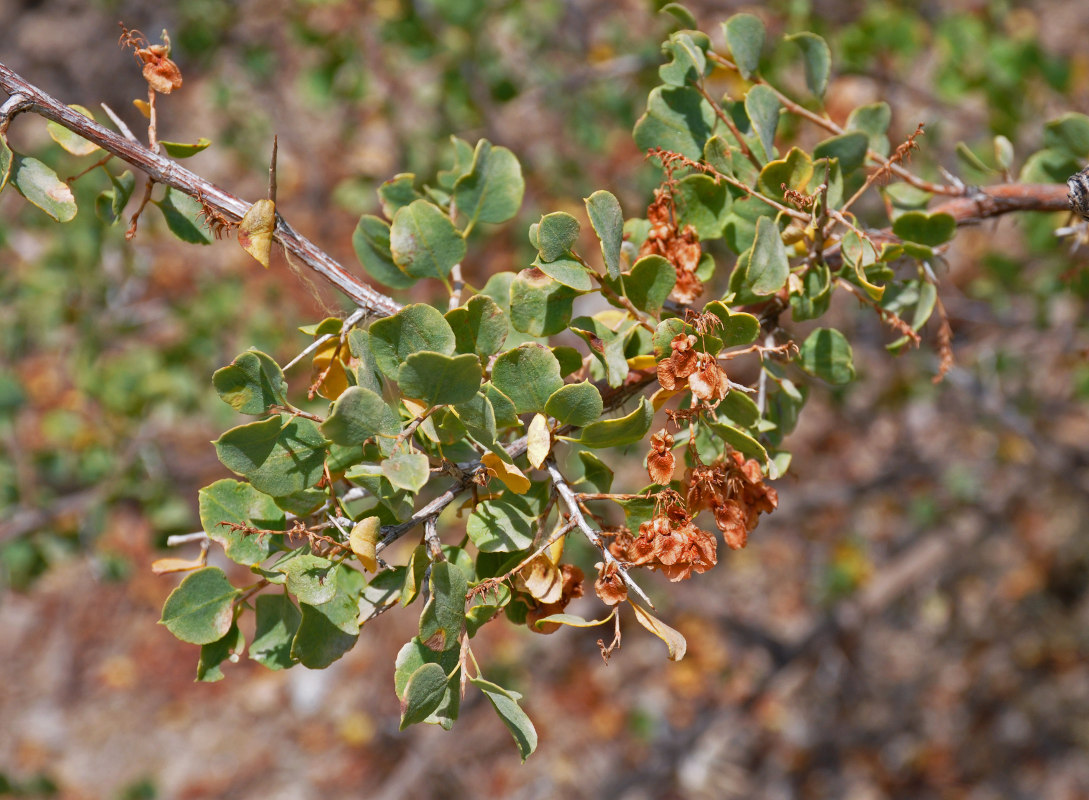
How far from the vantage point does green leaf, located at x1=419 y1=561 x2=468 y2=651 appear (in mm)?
748

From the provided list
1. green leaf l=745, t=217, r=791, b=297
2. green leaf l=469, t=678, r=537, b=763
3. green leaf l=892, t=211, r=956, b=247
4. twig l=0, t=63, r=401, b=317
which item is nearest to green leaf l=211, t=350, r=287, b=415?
twig l=0, t=63, r=401, b=317

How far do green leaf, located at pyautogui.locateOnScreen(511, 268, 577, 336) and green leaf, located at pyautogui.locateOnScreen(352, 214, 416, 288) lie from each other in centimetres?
23

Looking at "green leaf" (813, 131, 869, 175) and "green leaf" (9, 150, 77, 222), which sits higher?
"green leaf" (9, 150, 77, 222)

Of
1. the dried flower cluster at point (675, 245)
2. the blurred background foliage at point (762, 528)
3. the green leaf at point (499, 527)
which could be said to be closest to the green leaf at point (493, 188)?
the dried flower cluster at point (675, 245)

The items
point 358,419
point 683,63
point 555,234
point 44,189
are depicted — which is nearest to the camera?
point 358,419

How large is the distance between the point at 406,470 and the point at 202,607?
1.07 feet

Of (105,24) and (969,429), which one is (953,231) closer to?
(969,429)

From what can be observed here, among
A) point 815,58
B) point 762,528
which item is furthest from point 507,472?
point 762,528

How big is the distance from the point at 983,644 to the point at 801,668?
889 millimetres

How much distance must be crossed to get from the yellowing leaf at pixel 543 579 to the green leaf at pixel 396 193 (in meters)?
0.52

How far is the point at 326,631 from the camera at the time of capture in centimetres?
84

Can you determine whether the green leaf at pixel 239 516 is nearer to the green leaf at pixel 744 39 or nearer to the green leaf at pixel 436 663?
the green leaf at pixel 436 663

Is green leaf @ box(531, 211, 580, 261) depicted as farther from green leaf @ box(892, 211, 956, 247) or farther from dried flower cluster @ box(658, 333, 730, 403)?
green leaf @ box(892, 211, 956, 247)

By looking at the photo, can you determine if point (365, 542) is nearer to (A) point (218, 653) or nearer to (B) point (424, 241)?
(A) point (218, 653)
